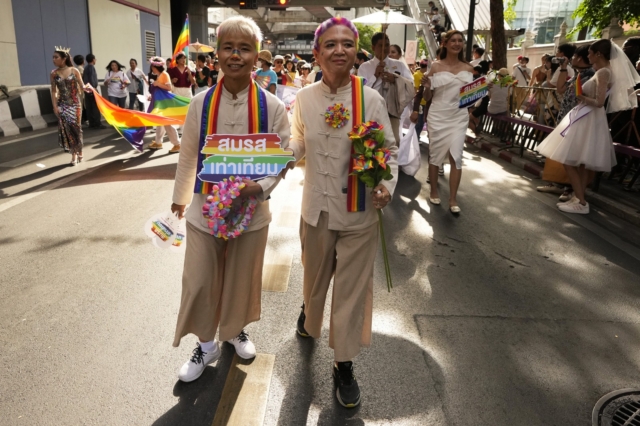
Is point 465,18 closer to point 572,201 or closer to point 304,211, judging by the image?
point 572,201

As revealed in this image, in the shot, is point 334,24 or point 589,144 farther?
point 589,144

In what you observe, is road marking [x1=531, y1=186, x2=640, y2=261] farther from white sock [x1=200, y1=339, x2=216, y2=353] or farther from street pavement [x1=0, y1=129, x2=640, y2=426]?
white sock [x1=200, y1=339, x2=216, y2=353]

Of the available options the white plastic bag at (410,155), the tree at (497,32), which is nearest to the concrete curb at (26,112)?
the white plastic bag at (410,155)

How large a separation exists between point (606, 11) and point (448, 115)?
472 inches

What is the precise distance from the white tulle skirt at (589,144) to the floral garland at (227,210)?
5564mm

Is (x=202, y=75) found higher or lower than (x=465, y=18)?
lower

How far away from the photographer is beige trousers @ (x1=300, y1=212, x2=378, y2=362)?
300 centimetres

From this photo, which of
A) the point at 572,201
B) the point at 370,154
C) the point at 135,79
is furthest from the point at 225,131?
the point at 135,79

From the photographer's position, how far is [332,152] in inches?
117

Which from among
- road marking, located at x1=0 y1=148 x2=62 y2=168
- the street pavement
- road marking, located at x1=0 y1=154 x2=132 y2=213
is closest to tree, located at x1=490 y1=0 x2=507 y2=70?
the street pavement

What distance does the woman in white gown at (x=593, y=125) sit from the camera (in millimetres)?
6641

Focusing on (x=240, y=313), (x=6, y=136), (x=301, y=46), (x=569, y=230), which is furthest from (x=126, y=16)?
(x=301, y=46)

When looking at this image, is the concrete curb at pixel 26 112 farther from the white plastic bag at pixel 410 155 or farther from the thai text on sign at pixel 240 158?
the thai text on sign at pixel 240 158

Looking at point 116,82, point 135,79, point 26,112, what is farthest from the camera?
point 135,79
